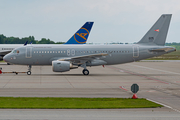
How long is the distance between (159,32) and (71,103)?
23993mm

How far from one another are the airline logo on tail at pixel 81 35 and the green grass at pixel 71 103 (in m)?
43.4

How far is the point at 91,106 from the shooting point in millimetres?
16172

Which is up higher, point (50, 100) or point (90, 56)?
point (90, 56)

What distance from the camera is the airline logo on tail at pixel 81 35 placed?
61406 millimetres

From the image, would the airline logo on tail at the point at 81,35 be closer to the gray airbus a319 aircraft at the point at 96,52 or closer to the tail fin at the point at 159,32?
the gray airbus a319 aircraft at the point at 96,52

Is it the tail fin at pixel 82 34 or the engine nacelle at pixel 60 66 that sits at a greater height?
the tail fin at pixel 82 34

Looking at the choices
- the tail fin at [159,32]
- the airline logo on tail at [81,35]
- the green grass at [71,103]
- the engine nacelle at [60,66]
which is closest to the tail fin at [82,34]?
the airline logo on tail at [81,35]

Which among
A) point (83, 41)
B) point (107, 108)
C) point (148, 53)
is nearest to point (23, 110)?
point (107, 108)

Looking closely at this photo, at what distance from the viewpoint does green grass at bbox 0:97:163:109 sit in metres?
15.9

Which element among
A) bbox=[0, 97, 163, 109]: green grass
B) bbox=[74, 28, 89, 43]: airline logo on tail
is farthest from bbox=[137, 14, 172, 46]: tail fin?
bbox=[74, 28, 89, 43]: airline logo on tail

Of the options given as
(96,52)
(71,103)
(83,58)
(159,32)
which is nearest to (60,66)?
(83,58)

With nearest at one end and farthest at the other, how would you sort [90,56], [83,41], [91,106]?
[91,106] → [90,56] → [83,41]

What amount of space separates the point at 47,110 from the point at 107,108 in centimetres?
322
